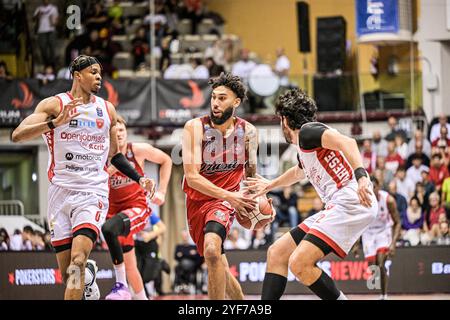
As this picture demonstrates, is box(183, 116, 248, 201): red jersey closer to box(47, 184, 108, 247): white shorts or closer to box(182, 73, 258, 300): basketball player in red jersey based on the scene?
box(182, 73, 258, 300): basketball player in red jersey

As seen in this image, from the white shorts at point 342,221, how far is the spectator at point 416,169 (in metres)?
9.48

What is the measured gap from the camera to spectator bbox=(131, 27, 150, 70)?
75.0 feet

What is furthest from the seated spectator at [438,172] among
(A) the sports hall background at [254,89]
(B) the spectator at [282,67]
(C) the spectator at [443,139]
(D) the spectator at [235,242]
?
(B) the spectator at [282,67]

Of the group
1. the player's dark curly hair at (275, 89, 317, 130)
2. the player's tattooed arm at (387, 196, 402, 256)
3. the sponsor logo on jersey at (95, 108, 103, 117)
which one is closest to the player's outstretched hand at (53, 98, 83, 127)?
the sponsor logo on jersey at (95, 108, 103, 117)

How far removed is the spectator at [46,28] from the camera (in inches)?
858

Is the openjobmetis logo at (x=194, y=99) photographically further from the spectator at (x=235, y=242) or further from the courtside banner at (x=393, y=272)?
the courtside banner at (x=393, y=272)

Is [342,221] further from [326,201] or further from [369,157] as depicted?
[369,157]

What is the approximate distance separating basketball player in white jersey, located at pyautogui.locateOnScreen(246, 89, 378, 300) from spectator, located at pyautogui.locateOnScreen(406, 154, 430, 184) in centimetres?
934

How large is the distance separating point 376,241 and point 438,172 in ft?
12.6

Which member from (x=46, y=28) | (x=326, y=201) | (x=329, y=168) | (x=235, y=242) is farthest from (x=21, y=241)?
(x=329, y=168)

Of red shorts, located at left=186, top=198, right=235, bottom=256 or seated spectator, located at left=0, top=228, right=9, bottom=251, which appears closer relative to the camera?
red shorts, located at left=186, top=198, right=235, bottom=256

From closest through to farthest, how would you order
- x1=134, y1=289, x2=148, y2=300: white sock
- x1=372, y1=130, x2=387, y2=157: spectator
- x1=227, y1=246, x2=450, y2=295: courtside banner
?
x1=134, y1=289, x2=148, y2=300: white sock → x1=227, y1=246, x2=450, y2=295: courtside banner → x1=372, y1=130, x2=387, y2=157: spectator

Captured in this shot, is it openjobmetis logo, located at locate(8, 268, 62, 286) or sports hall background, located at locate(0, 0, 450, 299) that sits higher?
sports hall background, located at locate(0, 0, 450, 299)
